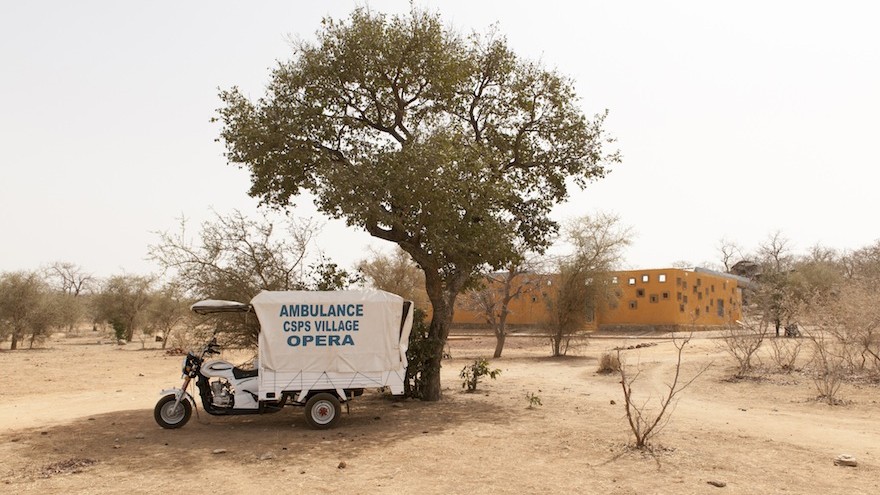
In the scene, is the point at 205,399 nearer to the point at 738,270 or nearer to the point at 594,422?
the point at 594,422

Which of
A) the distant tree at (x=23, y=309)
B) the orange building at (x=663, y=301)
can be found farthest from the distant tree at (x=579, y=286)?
the distant tree at (x=23, y=309)

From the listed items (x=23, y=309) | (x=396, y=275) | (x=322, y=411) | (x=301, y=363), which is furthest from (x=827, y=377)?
(x=23, y=309)

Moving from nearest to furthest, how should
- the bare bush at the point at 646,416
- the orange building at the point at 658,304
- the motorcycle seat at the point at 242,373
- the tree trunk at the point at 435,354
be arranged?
the bare bush at the point at 646,416, the motorcycle seat at the point at 242,373, the tree trunk at the point at 435,354, the orange building at the point at 658,304

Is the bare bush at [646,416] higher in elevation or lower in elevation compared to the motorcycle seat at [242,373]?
lower

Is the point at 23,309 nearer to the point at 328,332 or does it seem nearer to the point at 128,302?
the point at 128,302

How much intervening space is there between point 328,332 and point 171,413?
9.42 ft

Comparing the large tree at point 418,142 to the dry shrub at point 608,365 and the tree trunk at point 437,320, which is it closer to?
the tree trunk at point 437,320

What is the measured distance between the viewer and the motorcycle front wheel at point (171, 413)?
10993 millimetres

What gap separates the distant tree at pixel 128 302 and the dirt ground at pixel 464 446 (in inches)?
1106

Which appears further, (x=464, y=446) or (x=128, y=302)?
(x=128, y=302)

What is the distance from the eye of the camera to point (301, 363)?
11.1 m

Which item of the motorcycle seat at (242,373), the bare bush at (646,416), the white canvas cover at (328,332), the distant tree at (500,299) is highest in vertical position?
the distant tree at (500,299)

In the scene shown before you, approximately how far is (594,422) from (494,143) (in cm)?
719

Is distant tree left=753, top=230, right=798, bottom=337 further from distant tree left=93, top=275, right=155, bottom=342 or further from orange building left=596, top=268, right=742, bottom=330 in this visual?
distant tree left=93, top=275, right=155, bottom=342
